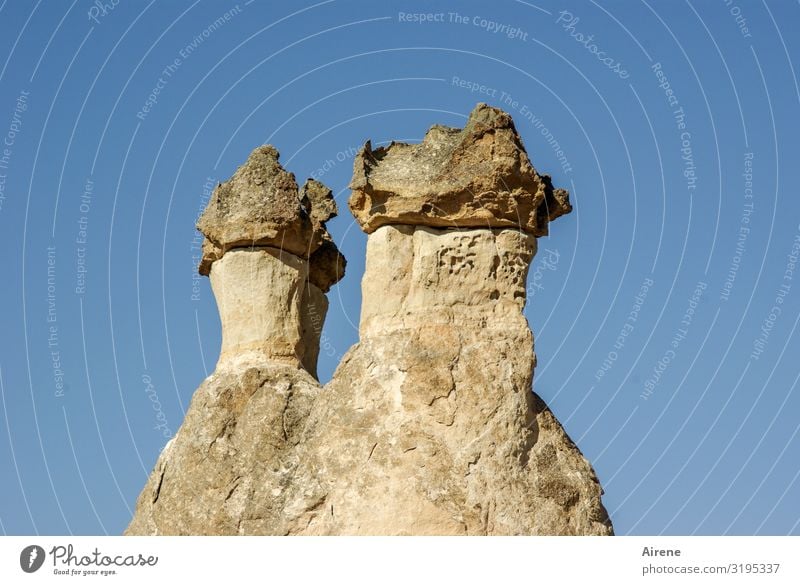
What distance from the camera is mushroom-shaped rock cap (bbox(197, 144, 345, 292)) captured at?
75.5 ft

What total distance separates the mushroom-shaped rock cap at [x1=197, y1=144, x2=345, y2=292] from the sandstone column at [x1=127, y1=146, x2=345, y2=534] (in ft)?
0.05

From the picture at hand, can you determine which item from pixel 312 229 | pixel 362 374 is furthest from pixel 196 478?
pixel 312 229

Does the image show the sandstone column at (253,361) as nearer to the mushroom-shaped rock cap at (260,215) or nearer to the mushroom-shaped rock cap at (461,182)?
the mushroom-shaped rock cap at (260,215)

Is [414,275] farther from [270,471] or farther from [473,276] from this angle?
[270,471]

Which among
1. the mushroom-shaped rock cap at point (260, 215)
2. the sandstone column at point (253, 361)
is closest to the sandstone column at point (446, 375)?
the sandstone column at point (253, 361)

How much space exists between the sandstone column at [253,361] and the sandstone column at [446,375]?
0.75 m

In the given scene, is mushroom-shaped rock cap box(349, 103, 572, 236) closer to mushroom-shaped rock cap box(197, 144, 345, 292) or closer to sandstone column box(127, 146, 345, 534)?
mushroom-shaped rock cap box(197, 144, 345, 292)

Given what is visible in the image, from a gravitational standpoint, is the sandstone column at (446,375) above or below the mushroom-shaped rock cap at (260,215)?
below

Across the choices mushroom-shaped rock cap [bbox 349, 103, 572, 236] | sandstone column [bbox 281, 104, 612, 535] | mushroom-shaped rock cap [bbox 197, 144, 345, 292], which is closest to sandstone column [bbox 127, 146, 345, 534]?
mushroom-shaped rock cap [bbox 197, 144, 345, 292]

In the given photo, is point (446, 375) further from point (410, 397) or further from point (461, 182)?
point (461, 182)

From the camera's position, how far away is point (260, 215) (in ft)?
75.3

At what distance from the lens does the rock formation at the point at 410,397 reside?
64.2ft

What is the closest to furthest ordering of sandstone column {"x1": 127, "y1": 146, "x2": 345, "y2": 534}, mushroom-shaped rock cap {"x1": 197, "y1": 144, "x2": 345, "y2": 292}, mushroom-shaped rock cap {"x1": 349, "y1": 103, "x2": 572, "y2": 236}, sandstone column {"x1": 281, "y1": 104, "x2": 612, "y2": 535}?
sandstone column {"x1": 281, "y1": 104, "x2": 612, "y2": 535}
mushroom-shaped rock cap {"x1": 349, "y1": 103, "x2": 572, "y2": 236}
sandstone column {"x1": 127, "y1": 146, "x2": 345, "y2": 534}
mushroom-shaped rock cap {"x1": 197, "y1": 144, "x2": 345, "y2": 292}

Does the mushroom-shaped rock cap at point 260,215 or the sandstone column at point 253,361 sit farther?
the mushroom-shaped rock cap at point 260,215
